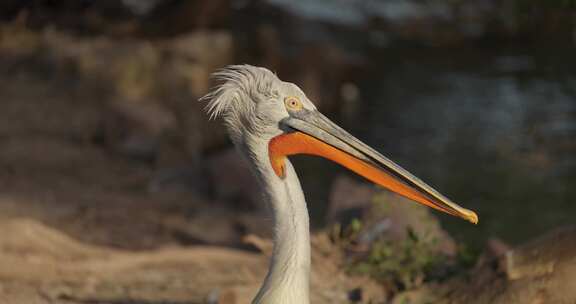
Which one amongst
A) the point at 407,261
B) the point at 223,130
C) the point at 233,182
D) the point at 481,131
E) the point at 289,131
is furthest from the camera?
the point at 481,131

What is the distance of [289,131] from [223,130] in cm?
680

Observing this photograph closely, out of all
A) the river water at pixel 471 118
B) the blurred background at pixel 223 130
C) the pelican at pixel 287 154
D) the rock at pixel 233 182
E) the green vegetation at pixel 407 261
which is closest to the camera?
the pelican at pixel 287 154

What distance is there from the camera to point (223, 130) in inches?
376

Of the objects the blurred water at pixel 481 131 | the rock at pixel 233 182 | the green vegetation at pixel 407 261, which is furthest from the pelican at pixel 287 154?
the rock at pixel 233 182

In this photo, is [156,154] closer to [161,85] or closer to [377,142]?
[161,85]

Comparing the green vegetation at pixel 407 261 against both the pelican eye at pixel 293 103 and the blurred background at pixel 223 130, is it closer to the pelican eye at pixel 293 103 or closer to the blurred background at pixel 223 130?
the blurred background at pixel 223 130

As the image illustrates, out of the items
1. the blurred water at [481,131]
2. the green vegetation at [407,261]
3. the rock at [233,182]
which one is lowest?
the green vegetation at [407,261]

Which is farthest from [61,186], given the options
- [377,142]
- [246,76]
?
[246,76]

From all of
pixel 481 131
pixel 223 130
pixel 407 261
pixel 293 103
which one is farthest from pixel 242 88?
pixel 481 131

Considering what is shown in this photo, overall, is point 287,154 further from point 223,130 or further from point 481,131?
point 481,131

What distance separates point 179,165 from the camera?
823 cm

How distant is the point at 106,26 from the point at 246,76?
785cm

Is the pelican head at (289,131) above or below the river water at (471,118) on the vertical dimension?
below

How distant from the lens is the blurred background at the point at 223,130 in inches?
245
